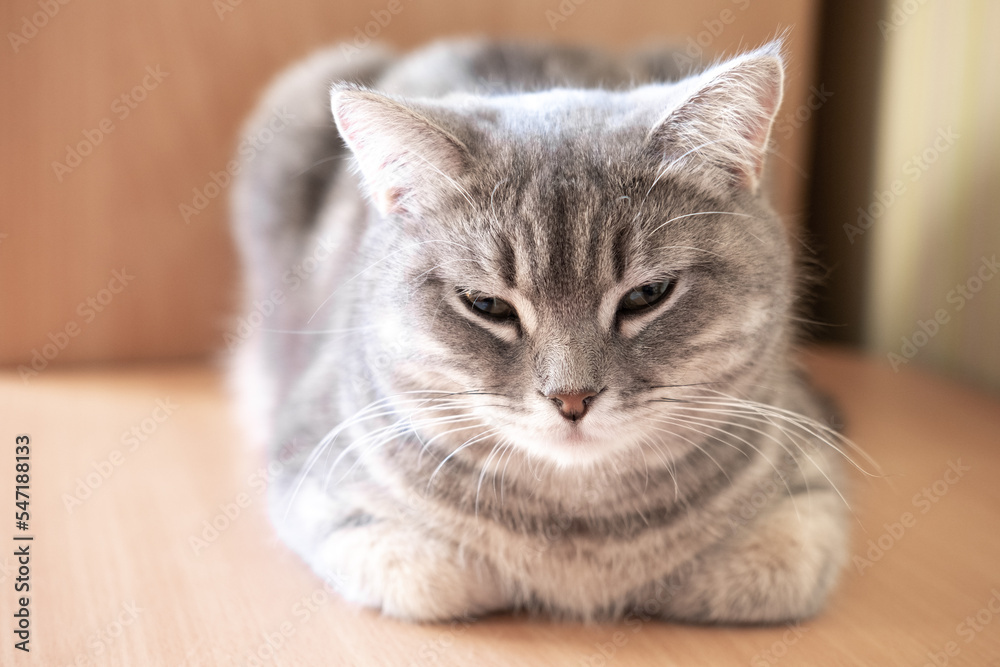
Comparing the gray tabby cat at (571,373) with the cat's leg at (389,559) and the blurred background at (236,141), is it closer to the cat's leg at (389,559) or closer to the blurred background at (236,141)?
the cat's leg at (389,559)

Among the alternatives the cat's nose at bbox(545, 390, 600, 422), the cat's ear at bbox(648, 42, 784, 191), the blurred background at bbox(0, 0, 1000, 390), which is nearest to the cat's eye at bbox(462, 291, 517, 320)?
the cat's nose at bbox(545, 390, 600, 422)

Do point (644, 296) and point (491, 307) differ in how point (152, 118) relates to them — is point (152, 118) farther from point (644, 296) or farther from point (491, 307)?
point (644, 296)

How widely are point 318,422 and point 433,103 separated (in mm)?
477

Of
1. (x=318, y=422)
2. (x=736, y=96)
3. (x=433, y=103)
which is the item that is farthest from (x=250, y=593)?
(x=736, y=96)

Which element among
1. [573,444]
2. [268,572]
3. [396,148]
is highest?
[396,148]

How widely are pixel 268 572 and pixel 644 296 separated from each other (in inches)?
24.2

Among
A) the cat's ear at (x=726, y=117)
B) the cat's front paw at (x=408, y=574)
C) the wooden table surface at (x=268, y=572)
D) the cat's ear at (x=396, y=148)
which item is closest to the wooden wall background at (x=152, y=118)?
the wooden table surface at (x=268, y=572)

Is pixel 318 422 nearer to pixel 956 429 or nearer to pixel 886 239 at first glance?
pixel 956 429

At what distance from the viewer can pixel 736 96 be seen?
95 centimetres

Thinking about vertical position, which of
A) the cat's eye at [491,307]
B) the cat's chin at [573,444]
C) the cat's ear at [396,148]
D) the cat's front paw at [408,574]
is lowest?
the cat's front paw at [408,574]

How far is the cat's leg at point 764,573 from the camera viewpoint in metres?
1.00

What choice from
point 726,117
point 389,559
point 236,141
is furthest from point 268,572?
point 236,141

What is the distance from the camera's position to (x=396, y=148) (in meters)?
0.99

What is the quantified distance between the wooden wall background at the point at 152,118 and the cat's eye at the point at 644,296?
949mm
